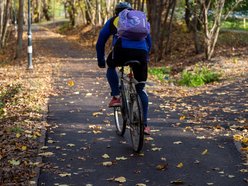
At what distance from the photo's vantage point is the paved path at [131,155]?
222 inches

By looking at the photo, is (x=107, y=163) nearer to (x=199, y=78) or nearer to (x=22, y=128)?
(x=22, y=128)

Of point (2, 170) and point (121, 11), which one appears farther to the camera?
point (121, 11)

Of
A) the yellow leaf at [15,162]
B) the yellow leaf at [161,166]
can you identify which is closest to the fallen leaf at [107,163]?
the yellow leaf at [161,166]

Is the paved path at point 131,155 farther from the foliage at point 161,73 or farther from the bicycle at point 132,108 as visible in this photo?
the foliage at point 161,73

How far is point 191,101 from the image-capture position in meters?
11.6

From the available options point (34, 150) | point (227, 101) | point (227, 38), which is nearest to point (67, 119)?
point (34, 150)

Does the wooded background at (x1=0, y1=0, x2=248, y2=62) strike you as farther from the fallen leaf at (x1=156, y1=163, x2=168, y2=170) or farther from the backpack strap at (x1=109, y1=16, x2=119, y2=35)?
the fallen leaf at (x1=156, y1=163, x2=168, y2=170)

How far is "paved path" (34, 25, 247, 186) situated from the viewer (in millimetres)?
5645

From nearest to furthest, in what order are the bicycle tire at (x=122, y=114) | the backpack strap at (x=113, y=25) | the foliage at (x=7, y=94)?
the backpack strap at (x=113, y=25) → the bicycle tire at (x=122, y=114) → the foliage at (x=7, y=94)

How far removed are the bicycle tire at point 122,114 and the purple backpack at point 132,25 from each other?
1.05m

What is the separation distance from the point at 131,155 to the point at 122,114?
99 cm

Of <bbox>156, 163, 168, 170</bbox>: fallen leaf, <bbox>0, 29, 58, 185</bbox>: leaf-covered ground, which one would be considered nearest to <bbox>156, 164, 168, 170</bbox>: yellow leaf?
<bbox>156, 163, 168, 170</bbox>: fallen leaf

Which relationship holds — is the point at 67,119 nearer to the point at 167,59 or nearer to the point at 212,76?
the point at 212,76

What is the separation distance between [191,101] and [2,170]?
21.9 ft
